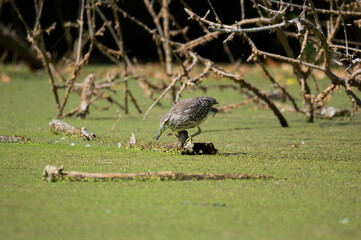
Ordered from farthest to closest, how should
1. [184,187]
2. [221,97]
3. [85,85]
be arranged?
[221,97], [85,85], [184,187]

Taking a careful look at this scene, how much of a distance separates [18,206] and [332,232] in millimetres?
1148

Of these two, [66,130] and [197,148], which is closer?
[197,148]

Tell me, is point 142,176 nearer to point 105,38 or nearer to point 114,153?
point 114,153

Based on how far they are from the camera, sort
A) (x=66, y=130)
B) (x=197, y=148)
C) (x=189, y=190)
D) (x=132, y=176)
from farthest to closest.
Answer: (x=66, y=130)
(x=197, y=148)
(x=132, y=176)
(x=189, y=190)

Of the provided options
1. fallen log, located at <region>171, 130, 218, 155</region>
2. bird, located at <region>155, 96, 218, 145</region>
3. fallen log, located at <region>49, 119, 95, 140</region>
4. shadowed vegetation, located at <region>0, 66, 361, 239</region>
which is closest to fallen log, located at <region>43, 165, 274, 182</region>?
shadowed vegetation, located at <region>0, 66, 361, 239</region>

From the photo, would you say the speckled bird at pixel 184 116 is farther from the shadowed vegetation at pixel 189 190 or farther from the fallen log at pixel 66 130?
the fallen log at pixel 66 130

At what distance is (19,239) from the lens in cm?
191

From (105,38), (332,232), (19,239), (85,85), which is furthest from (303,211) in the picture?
(105,38)

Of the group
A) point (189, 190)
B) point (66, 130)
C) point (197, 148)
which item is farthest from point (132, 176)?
point (66, 130)

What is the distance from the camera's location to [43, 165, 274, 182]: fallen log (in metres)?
2.71

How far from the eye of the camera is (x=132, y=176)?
278 cm

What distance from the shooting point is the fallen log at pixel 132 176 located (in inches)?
107

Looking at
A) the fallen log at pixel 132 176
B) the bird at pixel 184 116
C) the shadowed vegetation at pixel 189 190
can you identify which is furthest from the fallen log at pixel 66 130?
the fallen log at pixel 132 176

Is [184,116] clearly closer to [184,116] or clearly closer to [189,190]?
[184,116]
